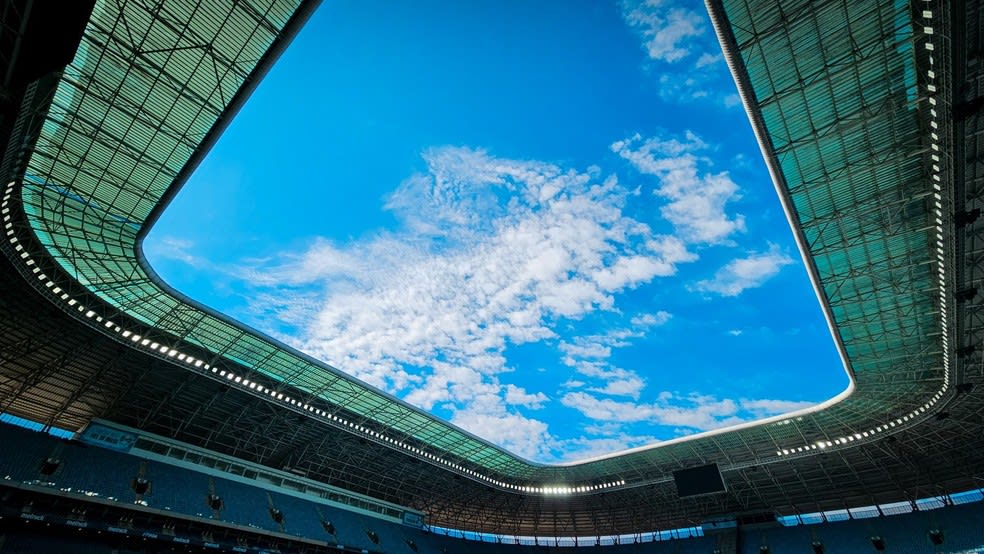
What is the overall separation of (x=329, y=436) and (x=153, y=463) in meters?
12.4

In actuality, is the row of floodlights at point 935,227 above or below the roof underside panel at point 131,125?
above

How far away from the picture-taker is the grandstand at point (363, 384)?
57.8ft

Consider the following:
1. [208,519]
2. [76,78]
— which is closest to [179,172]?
[76,78]

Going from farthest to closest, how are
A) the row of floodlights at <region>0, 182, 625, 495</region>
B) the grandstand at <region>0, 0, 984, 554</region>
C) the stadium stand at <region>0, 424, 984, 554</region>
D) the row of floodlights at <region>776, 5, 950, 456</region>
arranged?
the stadium stand at <region>0, 424, 984, 554</region>, the row of floodlights at <region>0, 182, 625, 495</region>, the grandstand at <region>0, 0, 984, 554</region>, the row of floodlights at <region>776, 5, 950, 456</region>

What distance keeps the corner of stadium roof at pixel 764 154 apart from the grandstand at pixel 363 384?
106mm

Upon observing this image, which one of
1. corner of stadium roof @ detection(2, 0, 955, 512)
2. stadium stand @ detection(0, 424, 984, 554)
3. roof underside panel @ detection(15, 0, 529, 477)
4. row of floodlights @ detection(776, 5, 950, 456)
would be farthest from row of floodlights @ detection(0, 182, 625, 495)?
row of floodlights @ detection(776, 5, 950, 456)

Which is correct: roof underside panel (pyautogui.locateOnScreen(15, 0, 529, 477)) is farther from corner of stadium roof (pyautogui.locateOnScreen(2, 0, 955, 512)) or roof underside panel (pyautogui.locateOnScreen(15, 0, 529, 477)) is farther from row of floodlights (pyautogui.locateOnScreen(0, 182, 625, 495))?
row of floodlights (pyautogui.locateOnScreen(0, 182, 625, 495))

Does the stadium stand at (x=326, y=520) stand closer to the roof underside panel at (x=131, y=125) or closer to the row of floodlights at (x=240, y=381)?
the row of floodlights at (x=240, y=381)

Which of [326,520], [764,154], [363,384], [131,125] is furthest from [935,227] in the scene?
[326,520]

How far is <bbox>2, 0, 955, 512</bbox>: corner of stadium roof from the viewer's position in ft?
57.3

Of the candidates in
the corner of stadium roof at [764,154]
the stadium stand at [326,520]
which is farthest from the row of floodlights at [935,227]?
the stadium stand at [326,520]

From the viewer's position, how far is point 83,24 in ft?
20.7

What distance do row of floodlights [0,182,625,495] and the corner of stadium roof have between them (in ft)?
0.48

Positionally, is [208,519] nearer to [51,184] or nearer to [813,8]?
[51,184]
